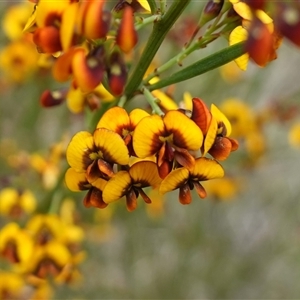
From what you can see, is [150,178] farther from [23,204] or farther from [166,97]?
[23,204]

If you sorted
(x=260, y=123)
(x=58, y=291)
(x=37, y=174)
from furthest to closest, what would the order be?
(x=58, y=291), (x=260, y=123), (x=37, y=174)

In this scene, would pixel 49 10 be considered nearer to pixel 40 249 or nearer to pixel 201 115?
pixel 201 115

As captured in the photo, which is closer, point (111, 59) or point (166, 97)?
point (111, 59)

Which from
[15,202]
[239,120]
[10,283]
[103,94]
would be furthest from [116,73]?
[239,120]

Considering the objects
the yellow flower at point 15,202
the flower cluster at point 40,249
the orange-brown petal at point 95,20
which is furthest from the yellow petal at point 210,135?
the yellow flower at point 15,202

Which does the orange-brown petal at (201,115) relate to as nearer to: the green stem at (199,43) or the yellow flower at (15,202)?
the green stem at (199,43)

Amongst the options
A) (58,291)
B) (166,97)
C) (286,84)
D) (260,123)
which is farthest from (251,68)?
(166,97)

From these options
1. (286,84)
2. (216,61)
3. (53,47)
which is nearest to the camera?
(53,47)
